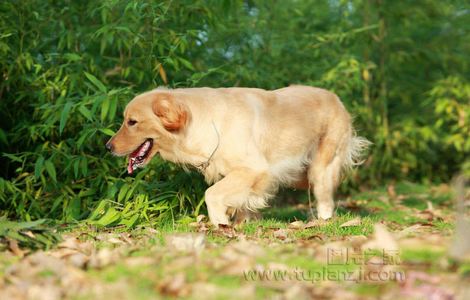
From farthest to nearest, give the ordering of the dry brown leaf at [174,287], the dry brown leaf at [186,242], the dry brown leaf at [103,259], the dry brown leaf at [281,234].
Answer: the dry brown leaf at [281,234]
the dry brown leaf at [186,242]
the dry brown leaf at [103,259]
the dry brown leaf at [174,287]

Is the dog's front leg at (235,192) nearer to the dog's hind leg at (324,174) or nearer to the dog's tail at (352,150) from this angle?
the dog's hind leg at (324,174)

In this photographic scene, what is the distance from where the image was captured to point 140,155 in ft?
18.8

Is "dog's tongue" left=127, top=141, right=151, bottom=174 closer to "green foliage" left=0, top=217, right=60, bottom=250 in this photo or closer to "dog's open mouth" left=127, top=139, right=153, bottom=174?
"dog's open mouth" left=127, top=139, right=153, bottom=174

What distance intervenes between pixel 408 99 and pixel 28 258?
912 centimetres

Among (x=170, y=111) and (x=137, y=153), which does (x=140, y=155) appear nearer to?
(x=137, y=153)

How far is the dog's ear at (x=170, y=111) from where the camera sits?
5.44m

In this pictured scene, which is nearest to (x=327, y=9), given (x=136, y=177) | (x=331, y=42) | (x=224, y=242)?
(x=331, y=42)

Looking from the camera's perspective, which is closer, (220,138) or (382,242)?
(382,242)

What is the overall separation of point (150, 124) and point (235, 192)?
37.1 inches

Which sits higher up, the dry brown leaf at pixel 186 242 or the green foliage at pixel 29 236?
the dry brown leaf at pixel 186 242

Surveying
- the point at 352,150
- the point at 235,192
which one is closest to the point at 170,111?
the point at 235,192

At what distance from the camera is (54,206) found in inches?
244

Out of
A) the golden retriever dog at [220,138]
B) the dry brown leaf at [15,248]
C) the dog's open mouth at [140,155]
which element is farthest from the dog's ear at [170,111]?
the dry brown leaf at [15,248]

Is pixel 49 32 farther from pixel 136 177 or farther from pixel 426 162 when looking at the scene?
pixel 426 162
